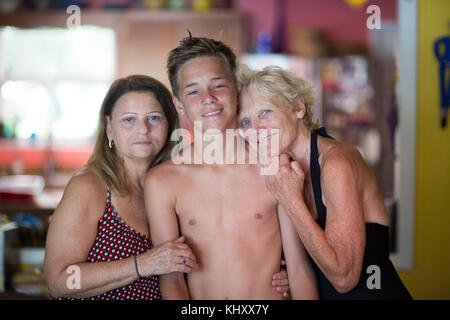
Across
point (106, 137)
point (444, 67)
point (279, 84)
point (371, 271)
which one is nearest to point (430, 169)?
point (444, 67)

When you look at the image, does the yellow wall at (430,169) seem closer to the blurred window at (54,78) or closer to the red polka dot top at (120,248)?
the red polka dot top at (120,248)

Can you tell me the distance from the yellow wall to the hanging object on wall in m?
0.03

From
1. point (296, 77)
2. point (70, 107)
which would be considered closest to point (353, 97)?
point (70, 107)

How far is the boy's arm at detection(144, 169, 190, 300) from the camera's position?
1.50 metres

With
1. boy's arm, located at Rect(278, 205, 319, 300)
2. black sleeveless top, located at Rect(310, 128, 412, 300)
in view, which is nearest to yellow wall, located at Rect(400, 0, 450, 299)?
black sleeveless top, located at Rect(310, 128, 412, 300)

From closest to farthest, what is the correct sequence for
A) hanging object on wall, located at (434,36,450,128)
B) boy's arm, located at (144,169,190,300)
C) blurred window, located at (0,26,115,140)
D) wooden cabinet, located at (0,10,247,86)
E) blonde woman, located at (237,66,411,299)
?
blonde woman, located at (237,66,411,299)
boy's arm, located at (144,169,190,300)
hanging object on wall, located at (434,36,450,128)
wooden cabinet, located at (0,10,247,86)
blurred window, located at (0,26,115,140)

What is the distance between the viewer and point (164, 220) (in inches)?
59.4

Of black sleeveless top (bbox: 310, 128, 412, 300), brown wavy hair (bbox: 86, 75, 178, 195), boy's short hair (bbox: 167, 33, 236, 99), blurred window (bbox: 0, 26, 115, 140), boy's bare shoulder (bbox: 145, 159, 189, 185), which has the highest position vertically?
blurred window (bbox: 0, 26, 115, 140)

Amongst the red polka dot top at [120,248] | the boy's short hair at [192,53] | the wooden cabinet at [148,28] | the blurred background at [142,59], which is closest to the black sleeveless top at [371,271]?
the boy's short hair at [192,53]

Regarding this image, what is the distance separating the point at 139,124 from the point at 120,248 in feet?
1.23

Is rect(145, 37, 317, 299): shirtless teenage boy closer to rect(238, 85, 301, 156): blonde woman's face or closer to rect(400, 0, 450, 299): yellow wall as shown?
rect(238, 85, 301, 156): blonde woman's face

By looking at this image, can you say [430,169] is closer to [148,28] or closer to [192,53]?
[192,53]

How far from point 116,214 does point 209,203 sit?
0.94ft

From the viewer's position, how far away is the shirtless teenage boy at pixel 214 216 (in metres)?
1.52
